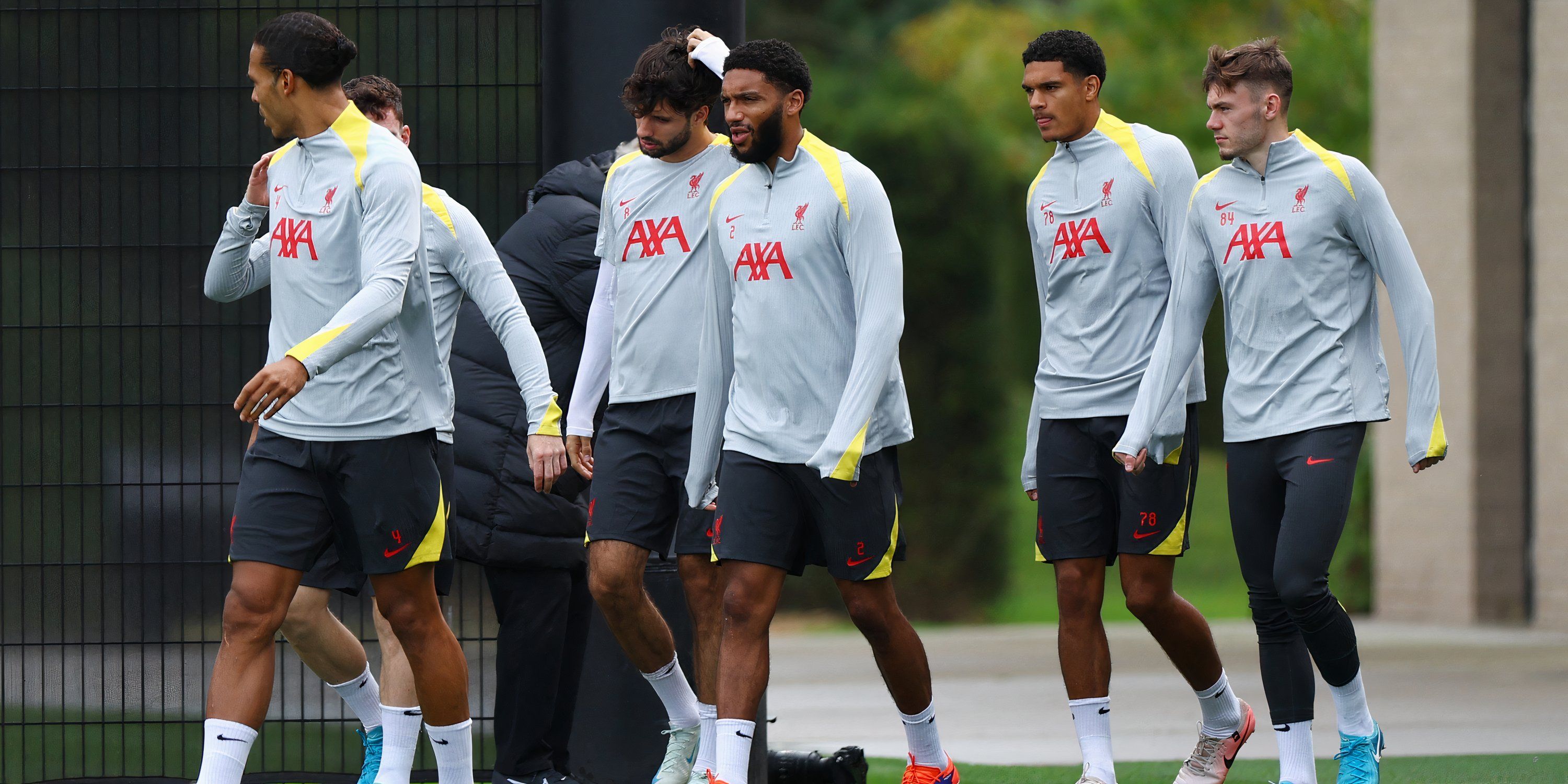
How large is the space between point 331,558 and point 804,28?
1011 inches

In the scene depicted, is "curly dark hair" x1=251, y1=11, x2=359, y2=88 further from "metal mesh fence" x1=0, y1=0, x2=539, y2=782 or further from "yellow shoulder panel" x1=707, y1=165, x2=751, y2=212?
"metal mesh fence" x1=0, y1=0, x2=539, y2=782

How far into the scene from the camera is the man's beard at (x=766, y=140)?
5.15 meters

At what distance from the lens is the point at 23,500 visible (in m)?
6.65

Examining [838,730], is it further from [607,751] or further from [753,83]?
[753,83]

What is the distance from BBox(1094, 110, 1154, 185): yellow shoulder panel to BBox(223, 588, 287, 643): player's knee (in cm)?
277

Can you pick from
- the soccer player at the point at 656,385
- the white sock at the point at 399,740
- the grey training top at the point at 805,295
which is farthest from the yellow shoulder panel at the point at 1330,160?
the white sock at the point at 399,740

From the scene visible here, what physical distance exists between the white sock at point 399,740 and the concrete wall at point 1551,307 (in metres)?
8.30

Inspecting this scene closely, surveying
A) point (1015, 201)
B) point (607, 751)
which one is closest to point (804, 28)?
point (1015, 201)

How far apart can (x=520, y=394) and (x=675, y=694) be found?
3.56 feet

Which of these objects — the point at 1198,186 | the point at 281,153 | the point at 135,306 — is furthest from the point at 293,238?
the point at 1198,186

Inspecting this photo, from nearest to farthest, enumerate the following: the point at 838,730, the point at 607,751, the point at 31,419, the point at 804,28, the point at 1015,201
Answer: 1. the point at 607,751
2. the point at 31,419
3. the point at 838,730
4. the point at 1015,201
5. the point at 804,28

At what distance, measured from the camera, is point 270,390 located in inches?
172

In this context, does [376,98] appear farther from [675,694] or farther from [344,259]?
[675,694]

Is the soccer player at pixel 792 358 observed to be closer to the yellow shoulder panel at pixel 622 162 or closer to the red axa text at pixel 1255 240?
the yellow shoulder panel at pixel 622 162
